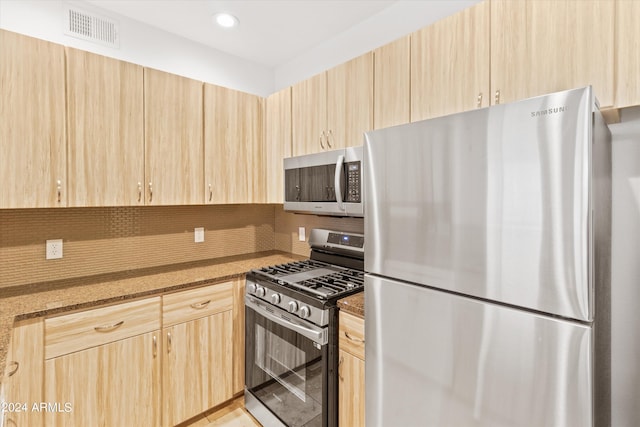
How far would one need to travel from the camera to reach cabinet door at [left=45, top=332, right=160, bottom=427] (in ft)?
5.27

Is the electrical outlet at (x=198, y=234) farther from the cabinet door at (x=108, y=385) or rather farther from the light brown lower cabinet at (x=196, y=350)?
the cabinet door at (x=108, y=385)

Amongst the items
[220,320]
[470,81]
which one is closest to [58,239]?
[220,320]

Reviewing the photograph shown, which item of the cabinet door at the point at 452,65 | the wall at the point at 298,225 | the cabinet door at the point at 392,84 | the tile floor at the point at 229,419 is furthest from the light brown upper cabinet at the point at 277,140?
the tile floor at the point at 229,419

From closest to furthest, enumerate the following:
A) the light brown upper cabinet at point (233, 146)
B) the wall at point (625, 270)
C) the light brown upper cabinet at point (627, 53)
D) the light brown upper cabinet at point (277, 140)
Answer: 1. the light brown upper cabinet at point (627, 53)
2. the wall at point (625, 270)
3. the light brown upper cabinet at point (233, 146)
4. the light brown upper cabinet at point (277, 140)

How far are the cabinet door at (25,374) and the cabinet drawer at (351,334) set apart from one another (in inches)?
56.9

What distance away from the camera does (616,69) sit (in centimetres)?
109

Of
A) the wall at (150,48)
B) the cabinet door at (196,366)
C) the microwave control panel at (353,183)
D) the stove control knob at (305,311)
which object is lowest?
the cabinet door at (196,366)

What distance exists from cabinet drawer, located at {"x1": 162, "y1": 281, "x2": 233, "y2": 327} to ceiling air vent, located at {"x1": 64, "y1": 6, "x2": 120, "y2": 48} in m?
1.75

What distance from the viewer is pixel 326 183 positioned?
6.75ft

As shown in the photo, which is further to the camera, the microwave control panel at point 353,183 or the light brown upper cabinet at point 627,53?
the microwave control panel at point 353,183

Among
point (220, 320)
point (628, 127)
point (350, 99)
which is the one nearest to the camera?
point (628, 127)

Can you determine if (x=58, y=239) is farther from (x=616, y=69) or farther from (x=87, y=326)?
(x=616, y=69)

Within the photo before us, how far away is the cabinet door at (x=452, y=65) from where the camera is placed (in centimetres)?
139

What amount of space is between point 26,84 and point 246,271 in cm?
158
